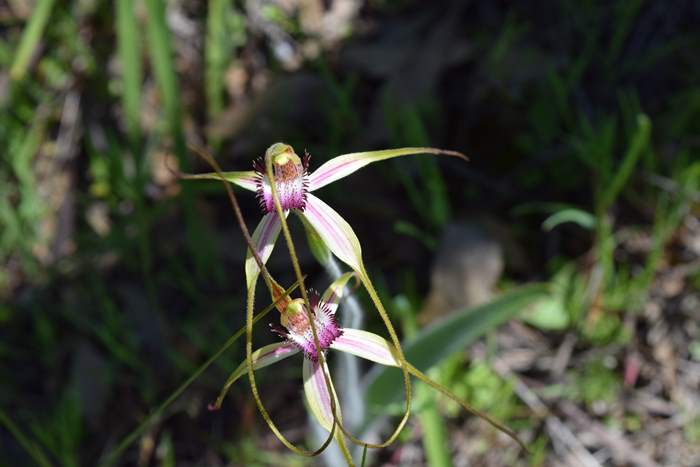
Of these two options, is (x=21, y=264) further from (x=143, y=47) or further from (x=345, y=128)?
(x=345, y=128)

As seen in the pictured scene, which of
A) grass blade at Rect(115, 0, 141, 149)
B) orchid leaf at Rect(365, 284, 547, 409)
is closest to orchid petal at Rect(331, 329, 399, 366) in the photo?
orchid leaf at Rect(365, 284, 547, 409)

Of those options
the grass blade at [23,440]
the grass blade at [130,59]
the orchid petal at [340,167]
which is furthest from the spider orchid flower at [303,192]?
the grass blade at [130,59]

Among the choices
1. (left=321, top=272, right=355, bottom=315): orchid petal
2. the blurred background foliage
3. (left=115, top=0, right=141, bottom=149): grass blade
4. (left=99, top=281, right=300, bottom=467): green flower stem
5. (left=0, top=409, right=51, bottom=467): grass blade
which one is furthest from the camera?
(left=115, top=0, right=141, bottom=149): grass blade

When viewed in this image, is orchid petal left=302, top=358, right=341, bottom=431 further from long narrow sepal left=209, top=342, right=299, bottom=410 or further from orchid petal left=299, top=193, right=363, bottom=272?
orchid petal left=299, top=193, right=363, bottom=272

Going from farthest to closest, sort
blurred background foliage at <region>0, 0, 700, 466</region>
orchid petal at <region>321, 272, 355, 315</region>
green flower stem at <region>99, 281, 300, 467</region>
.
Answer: blurred background foliage at <region>0, 0, 700, 466</region>
orchid petal at <region>321, 272, 355, 315</region>
green flower stem at <region>99, 281, 300, 467</region>

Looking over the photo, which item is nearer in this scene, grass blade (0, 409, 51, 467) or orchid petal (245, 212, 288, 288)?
orchid petal (245, 212, 288, 288)

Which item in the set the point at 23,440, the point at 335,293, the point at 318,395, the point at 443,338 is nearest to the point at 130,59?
the point at 23,440

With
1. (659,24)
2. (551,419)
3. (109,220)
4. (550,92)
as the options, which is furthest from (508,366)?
(109,220)
